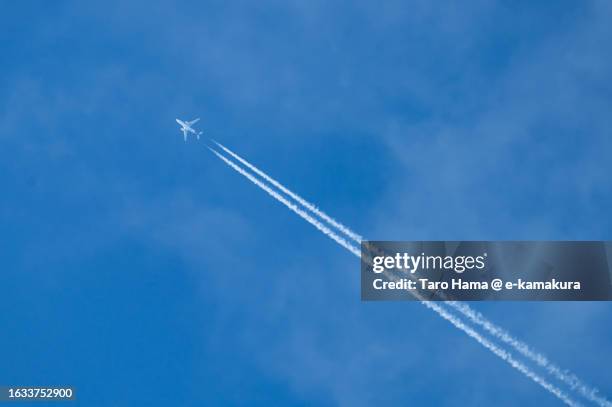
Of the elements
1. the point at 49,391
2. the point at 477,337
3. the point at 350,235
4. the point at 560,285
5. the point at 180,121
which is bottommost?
the point at 49,391

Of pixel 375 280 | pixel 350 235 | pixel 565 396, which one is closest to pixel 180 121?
pixel 350 235

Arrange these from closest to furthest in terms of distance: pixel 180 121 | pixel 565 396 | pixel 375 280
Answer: pixel 565 396 → pixel 375 280 → pixel 180 121

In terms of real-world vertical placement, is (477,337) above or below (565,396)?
above

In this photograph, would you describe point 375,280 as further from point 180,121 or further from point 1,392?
point 1,392

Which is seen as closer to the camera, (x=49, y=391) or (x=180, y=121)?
(x=49, y=391)

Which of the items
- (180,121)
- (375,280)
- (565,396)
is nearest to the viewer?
(565,396)
